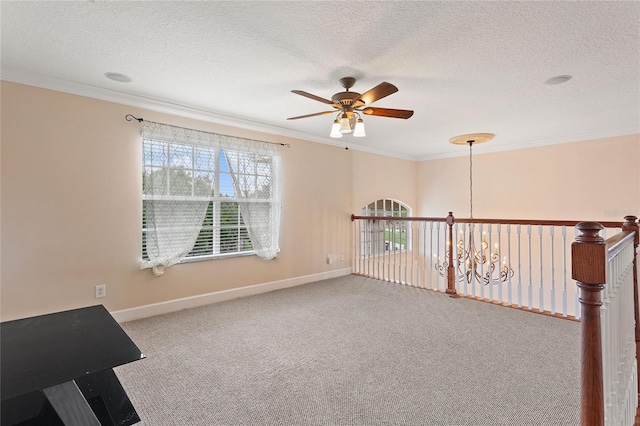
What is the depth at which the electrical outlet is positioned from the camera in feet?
9.89

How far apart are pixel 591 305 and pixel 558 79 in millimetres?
2698

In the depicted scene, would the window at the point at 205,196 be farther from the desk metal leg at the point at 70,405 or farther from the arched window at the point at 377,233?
the desk metal leg at the point at 70,405

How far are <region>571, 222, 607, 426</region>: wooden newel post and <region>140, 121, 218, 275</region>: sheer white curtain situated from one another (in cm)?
347

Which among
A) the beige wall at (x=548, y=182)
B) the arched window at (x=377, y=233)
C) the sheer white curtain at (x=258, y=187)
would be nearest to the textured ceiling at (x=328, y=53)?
the sheer white curtain at (x=258, y=187)

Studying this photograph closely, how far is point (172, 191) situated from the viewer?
342cm

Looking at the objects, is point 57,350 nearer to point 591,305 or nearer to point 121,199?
point 591,305

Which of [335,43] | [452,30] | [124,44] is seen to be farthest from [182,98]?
[452,30]

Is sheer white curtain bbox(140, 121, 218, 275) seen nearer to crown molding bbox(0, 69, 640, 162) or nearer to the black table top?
crown molding bbox(0, 69, 640, 162)

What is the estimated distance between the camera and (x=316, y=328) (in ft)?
9.70

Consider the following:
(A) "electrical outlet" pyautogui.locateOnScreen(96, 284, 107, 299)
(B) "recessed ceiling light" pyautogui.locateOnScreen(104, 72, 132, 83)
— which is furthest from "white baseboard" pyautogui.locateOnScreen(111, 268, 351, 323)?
(B) "recessed ceiling light" pyautogui.locateOnScreen(104, 72, 132, 83)

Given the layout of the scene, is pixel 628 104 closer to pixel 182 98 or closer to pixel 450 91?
pixel 450 91

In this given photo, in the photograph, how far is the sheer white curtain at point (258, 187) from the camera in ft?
13.0

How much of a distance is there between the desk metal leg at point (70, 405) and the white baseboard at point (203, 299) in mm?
2462

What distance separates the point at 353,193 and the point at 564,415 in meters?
4.18
